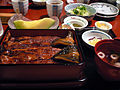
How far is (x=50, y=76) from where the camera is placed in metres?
0.82

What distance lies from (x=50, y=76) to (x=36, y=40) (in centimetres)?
37

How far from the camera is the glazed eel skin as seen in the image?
862 millimetres

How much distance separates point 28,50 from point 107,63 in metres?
0.61

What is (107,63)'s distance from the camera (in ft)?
2.83

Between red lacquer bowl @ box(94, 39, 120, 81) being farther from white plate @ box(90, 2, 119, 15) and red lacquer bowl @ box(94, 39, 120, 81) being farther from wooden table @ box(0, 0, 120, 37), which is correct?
white plate @ box(90, 2, 119, 15)

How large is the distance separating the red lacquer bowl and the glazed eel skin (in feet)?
1.15

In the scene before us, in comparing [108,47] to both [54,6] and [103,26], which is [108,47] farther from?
[54,6]

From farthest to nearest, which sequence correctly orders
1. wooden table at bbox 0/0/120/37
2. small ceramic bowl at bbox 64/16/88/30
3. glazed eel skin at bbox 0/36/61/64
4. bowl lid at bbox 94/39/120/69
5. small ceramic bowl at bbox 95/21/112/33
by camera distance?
wooden table at bbox 0/0/120/37
small ceramic bowl at bbox 64/16/88/30
small ceramic bowl at bbox 95/21/112/33
bowl lid at bbox 94/39/120/69
glazed eel skin at bbox 0/36/61/64

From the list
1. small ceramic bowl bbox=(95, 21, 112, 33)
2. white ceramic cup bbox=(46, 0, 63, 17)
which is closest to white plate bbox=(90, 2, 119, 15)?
small ceramic bowl bbox=(95, 21, 112, 33)

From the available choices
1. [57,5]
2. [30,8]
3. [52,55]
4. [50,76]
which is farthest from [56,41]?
[30,8]

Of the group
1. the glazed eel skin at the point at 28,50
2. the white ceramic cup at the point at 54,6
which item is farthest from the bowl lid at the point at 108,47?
the white ceramic cup at the point at 54,6

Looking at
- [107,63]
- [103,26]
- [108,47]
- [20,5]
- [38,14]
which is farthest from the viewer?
[38,14]

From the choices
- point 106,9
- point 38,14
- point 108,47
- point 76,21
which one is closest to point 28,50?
point 108,47

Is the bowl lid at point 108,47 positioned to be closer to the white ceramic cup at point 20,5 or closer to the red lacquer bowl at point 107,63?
the red lacquer bowl at point 107,63
